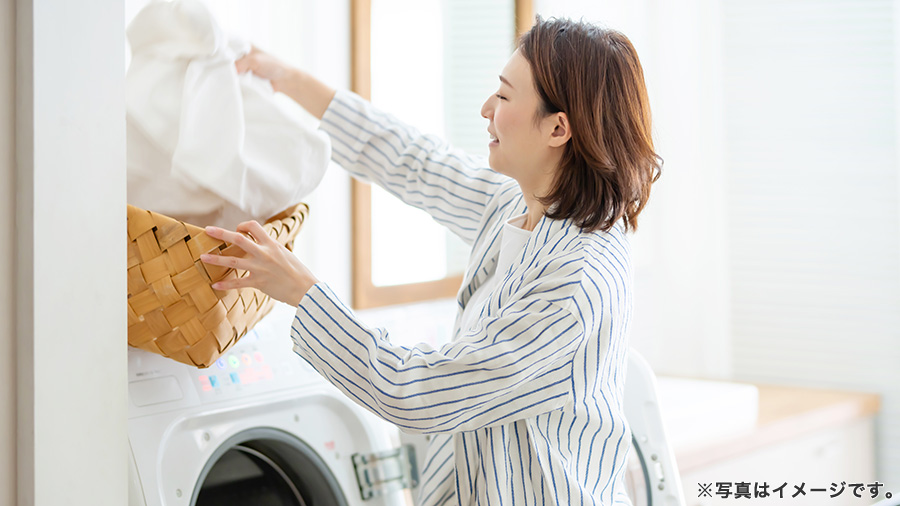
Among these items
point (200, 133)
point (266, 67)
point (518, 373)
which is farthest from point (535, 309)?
point (266, 67)

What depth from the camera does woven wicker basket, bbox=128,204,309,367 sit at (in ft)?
2.74

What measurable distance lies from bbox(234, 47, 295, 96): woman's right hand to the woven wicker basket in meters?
0.29

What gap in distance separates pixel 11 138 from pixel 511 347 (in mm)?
528

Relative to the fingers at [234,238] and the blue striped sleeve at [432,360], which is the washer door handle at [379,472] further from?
the fingers at [234,238]

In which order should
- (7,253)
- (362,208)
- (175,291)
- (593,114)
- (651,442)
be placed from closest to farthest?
1. (7,253)
2. (175,291)
3. (593,114)
4. (651,442)
5. (362,208)

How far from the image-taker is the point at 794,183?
2568 mm

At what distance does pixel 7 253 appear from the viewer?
67 cm

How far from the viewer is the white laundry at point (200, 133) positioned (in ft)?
3.09

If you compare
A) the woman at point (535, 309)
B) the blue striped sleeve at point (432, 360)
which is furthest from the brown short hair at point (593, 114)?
the blue striped sleeve at point (432, 360)

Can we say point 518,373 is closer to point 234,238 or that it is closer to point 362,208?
point 234,238

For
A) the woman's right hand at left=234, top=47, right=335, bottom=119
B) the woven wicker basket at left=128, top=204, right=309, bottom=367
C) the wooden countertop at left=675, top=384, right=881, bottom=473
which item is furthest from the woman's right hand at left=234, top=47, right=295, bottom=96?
the wooden countertop at left=675, top=384, right=881, bottom=473

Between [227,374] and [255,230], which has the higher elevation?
[255,230]

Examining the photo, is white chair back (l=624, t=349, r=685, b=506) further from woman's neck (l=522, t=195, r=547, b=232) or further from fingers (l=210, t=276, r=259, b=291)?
fingers (l=210, t=276, r=259, b=291)

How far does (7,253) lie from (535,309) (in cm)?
53
